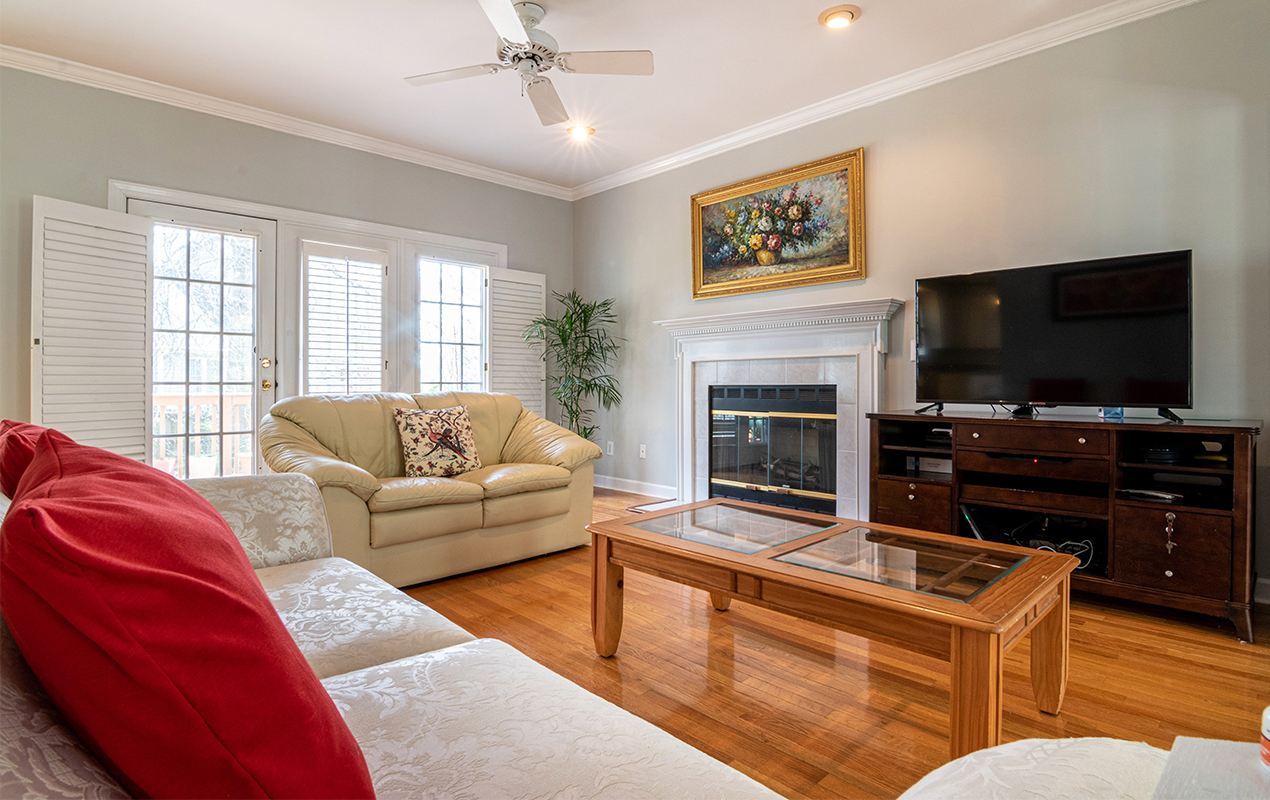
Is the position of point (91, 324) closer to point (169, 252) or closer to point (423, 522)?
point (169, 252)

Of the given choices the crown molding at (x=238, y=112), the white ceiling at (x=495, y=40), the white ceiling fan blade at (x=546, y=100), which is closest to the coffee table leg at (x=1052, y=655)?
the white ceiling at (x=495, y=40)

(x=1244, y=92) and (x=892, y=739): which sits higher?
(x=1244, y=92)

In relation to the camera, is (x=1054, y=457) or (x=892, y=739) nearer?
(x=892, y=739)

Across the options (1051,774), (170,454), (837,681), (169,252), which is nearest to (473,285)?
(169,252)

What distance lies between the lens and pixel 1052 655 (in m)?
1.77

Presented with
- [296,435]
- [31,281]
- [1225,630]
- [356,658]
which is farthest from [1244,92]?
[31,281]

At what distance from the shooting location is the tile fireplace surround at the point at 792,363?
387 cm

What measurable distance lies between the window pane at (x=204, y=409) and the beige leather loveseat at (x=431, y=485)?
4.13 feet

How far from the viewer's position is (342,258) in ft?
15.2

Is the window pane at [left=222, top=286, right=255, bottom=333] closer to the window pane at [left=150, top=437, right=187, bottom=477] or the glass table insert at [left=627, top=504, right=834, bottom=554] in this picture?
the window pane at [left=150, top=437, right=187, bottom=477]

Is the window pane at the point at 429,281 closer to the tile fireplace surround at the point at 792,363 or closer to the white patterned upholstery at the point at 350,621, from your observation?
the tile fireplace surround at the point at 792,363

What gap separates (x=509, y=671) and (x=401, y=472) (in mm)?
2574

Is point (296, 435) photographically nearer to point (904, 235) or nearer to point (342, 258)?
point (342, 258)

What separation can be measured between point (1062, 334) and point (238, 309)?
4.86 m
